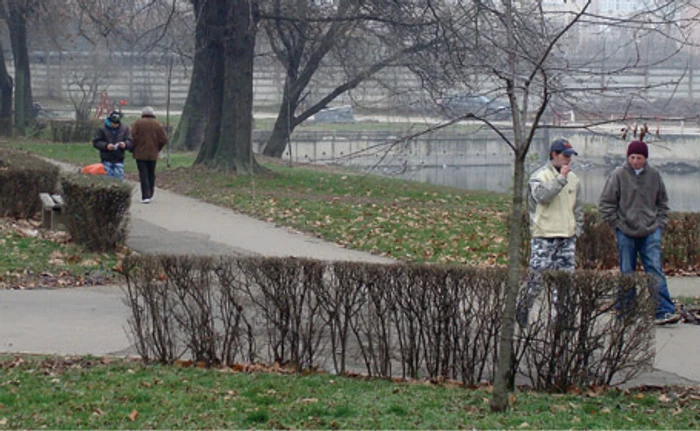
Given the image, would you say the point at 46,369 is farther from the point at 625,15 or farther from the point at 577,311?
the point at 625,15

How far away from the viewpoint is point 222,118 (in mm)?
25922

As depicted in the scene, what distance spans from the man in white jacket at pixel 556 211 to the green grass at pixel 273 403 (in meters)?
2.30

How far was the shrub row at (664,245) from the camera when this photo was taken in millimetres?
13320

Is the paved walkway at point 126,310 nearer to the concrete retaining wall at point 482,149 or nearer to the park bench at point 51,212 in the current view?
the park bench at point 51,212

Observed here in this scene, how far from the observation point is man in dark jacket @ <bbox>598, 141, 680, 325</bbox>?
Answer: 9.70 metres

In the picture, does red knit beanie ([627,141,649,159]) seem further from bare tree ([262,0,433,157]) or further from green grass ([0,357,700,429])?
bare tree ([262,0,433,157])

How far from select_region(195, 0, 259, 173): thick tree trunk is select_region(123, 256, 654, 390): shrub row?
17.2m

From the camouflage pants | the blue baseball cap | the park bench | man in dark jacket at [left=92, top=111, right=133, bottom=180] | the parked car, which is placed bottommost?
the park bench

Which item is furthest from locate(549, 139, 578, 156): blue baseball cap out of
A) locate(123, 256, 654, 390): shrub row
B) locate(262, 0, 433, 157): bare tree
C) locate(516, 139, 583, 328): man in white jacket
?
locate(262, 0, 433, 157): bare tree

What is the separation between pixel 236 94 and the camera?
2552 cm

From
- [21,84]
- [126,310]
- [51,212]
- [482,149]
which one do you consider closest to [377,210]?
[51,212]

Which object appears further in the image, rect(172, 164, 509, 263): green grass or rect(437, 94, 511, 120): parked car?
rect(172, 164, 509, 263): green grass

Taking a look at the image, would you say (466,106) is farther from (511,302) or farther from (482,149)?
(482,149)

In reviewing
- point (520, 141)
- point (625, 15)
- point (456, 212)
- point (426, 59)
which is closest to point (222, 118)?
point (426, 59)
